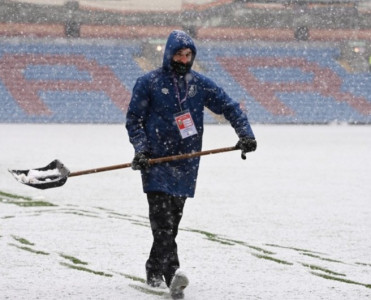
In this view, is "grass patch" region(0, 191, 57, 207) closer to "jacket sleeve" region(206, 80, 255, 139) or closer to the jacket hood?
"jacket sleeve" region(206, 80, 255, 139)

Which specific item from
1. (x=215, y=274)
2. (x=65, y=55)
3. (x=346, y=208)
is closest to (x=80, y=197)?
(x=346, y=208)

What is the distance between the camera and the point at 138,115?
512 cm

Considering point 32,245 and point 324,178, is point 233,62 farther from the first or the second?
point 32,245

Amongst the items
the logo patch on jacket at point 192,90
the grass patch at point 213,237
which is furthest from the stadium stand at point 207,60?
the logo patch on jacket at point 192,90

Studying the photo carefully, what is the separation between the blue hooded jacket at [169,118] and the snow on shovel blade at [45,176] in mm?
652

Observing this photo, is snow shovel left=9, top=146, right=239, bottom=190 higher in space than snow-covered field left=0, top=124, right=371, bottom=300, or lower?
higher

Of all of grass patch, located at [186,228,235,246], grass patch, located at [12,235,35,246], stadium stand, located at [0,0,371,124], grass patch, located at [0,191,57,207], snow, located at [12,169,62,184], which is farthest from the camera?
stadium stand, located at [0,0,371,124]

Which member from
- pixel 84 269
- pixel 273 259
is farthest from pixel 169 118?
pixel 273 259

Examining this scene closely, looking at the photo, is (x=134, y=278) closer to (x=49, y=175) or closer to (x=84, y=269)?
(x=84, y=269)

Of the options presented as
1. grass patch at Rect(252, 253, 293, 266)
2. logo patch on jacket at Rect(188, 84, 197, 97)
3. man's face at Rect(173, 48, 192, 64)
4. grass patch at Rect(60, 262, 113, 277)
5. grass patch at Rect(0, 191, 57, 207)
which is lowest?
grass patch at Rect(0, 191, 57, 207)

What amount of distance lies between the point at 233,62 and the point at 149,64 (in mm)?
3661

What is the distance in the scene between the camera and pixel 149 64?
35.6 m

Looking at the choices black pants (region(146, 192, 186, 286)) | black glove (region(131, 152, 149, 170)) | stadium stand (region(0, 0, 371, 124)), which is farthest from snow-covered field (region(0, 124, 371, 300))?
stadium stand (region(0, 0, 371, 124))

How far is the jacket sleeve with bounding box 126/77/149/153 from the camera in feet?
16.7
